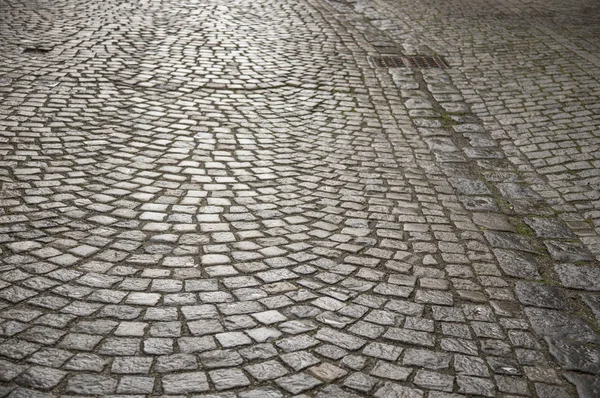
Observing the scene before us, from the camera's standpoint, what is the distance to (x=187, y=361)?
330 cm

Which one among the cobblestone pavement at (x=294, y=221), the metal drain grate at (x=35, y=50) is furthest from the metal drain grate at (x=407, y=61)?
the metal drain grate at (x=35, y=50)

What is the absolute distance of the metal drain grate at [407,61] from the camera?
8953 millimetres

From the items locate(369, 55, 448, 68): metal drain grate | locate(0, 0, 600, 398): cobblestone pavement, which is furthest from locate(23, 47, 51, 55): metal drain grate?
locate(369, 55, 448, 68): metal drain grate

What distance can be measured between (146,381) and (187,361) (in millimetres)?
247

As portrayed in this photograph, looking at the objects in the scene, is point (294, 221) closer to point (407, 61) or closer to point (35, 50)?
point (407, 61)

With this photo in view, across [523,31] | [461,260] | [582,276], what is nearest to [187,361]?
[461,260]

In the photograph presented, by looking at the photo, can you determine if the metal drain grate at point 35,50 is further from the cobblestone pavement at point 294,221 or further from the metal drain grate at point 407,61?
the metal drain grate at point 407,61

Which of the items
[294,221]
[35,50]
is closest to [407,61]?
[294,221]

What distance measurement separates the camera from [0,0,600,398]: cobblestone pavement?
11.0 feet

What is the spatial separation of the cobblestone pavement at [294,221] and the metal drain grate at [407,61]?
0.57 feet

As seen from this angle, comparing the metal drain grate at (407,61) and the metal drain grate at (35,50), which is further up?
the metal drain grate at (407,61)

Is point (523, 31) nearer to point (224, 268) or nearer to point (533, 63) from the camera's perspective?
→ point (533, 63)

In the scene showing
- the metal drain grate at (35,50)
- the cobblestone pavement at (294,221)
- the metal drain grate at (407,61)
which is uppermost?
the metal drain grate at (407,61)

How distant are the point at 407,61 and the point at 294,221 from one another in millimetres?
5103
